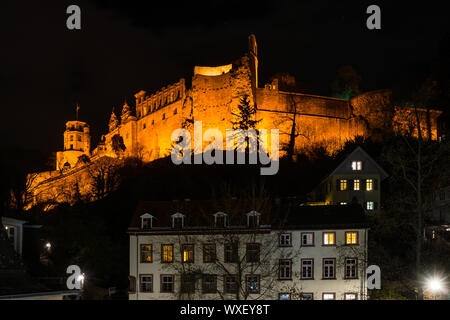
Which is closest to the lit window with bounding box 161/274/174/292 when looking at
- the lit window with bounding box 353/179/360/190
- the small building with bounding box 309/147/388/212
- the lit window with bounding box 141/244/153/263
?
the lit window with bounding box 141/244/153/263

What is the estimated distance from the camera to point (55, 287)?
91.8 ft

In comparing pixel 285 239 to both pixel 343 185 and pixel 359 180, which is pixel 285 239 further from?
pixel 359 180

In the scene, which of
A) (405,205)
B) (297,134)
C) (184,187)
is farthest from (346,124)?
(405,205)

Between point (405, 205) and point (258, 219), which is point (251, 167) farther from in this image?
point (405, 205)

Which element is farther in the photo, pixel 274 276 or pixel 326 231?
pixel 326 231

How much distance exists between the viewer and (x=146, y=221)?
151 ft

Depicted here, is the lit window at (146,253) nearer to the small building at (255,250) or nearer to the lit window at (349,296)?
the small building at (255,250)

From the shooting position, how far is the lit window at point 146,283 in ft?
145

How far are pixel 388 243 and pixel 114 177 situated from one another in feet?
181

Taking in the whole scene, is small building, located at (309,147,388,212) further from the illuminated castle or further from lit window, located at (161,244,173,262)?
the illuminated castle

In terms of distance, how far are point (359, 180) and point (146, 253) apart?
23711 millimetres

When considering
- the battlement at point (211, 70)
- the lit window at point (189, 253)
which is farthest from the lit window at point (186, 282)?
the battlement at point (211, 70)
